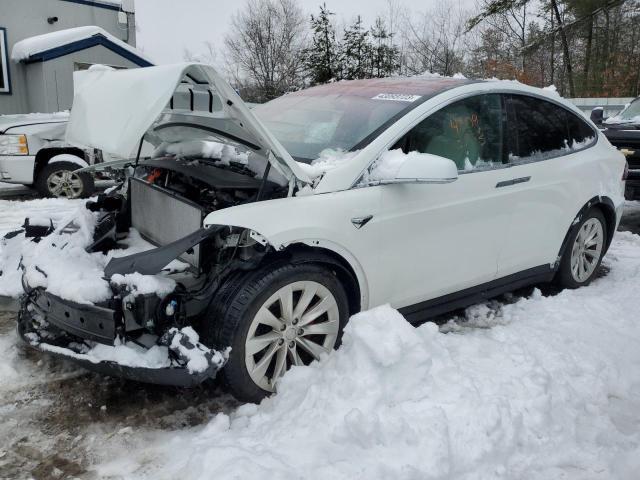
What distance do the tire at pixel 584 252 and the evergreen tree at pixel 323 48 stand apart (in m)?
23.3

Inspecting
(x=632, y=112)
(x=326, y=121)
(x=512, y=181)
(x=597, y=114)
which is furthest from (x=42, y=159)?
(x=632, y=112)

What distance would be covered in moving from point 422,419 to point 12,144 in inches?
295

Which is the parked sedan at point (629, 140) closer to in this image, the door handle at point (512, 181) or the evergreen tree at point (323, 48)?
the door handle at point (512, 181)

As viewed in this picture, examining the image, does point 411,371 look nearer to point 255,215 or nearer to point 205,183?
point 255,215

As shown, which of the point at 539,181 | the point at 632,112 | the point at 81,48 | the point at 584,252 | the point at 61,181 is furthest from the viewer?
the point at 81,48

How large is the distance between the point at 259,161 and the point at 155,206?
72 centimetres

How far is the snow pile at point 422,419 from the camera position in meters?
2.41

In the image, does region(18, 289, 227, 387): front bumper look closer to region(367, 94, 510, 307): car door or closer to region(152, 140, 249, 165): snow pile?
region(367, 94, 510, 307): car door

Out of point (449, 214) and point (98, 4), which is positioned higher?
point (98, 4)

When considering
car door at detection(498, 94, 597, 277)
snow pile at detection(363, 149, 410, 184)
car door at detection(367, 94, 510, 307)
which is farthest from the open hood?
car door at detection(498, 94, 597, 277)

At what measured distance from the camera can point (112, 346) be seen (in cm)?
269

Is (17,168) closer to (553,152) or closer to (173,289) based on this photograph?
(173,289)

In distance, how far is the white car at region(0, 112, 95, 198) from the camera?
8.06 metres

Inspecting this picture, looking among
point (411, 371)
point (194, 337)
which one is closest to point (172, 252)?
point (194, 337)
